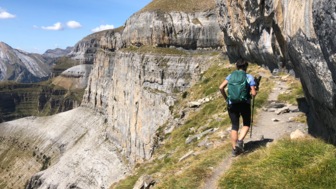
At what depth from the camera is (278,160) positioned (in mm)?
12211

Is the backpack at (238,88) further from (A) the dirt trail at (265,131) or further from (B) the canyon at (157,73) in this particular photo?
(A) the dirt trail at (265,131)

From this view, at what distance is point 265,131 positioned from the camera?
57.4 ft

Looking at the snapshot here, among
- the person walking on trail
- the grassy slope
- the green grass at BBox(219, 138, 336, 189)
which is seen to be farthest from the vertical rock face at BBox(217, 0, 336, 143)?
the grassy slope

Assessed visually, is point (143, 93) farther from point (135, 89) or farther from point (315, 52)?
point (315, 52)

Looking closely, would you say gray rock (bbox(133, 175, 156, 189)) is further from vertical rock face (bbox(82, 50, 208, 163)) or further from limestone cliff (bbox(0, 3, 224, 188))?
vertical rock face (bbox(82, 50, 208, 163))

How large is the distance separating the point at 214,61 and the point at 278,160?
1637 inches

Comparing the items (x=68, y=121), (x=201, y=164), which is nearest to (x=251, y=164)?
(x=201, y=164)

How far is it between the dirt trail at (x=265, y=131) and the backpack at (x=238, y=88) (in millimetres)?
2551

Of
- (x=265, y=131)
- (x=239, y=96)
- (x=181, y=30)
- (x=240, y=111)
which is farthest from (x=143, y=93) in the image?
(x=239, y=96)

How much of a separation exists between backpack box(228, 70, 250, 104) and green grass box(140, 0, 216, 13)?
191 feet

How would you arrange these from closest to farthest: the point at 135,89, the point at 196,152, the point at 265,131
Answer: the point at 265,131
the point at 196,152
the point at 135,89

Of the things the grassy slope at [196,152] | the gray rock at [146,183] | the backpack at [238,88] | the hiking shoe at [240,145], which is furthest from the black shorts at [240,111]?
Answer: the gray rock at [146,183]

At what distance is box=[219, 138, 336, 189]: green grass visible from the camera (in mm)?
10734

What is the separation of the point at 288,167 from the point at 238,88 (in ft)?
11.6
